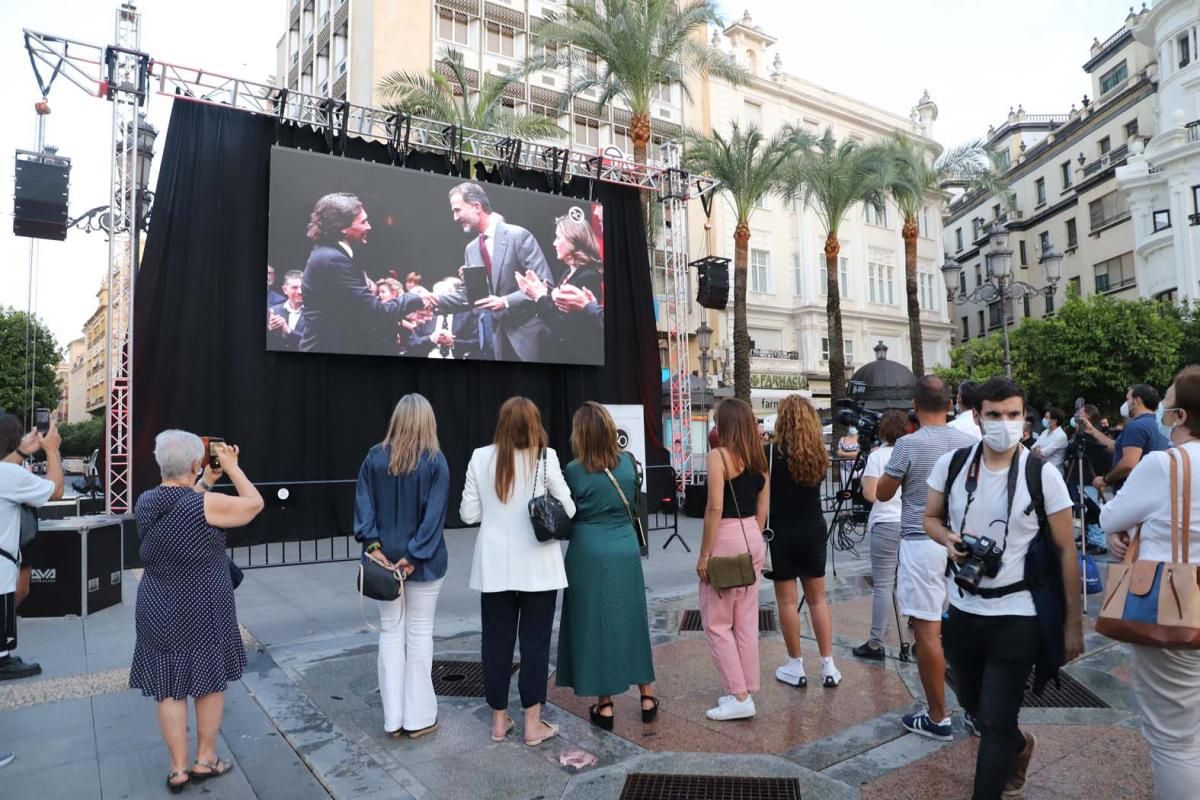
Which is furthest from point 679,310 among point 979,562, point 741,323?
point 979,562

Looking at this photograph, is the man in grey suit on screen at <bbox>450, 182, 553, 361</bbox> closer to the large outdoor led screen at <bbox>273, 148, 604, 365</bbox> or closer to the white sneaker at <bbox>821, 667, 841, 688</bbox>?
the large outdoor led screen at <bbox>273, 148, 604, 365</bbox>

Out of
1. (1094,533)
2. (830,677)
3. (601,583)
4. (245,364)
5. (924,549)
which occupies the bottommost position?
(830,677)

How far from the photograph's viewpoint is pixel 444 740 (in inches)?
159

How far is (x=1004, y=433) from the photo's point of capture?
2992mm

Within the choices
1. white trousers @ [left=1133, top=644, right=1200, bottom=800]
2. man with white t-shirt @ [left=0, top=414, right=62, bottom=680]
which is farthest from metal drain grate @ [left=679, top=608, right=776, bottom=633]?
man with white t-shirt @ [left=0, top=414, right=62, bottom=680]

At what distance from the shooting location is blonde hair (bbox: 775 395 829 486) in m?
4.68

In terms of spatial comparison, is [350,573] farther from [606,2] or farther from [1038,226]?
[1038,226]

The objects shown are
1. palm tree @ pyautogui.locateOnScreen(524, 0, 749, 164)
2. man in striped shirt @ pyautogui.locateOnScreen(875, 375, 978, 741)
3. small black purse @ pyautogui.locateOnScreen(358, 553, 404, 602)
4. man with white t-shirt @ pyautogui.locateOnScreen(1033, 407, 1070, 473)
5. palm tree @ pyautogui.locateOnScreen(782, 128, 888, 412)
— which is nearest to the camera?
small black purse @ pyautogui.locateOnScreen(358, 553, 404, 602)

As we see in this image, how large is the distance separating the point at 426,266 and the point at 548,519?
31.7 feet

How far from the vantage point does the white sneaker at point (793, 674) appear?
483 centimetres

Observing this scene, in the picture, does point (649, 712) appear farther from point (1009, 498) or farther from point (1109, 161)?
point (1109, 161)

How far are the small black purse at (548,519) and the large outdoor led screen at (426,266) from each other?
8959mm

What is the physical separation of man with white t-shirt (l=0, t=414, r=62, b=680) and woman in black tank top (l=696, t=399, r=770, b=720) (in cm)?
418

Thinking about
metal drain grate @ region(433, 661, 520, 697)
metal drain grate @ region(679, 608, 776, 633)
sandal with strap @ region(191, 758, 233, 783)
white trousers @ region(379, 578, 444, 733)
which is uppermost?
white trousers @ region(379, 578, 444, 733)
